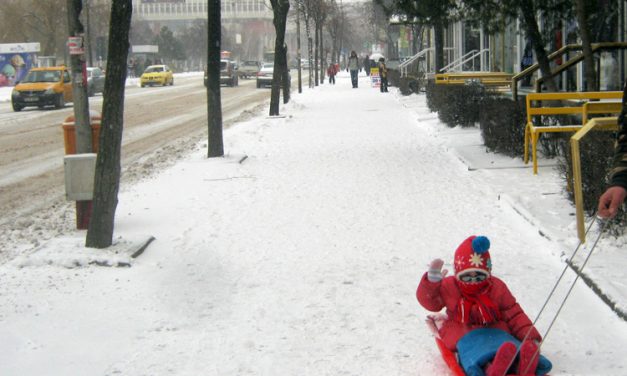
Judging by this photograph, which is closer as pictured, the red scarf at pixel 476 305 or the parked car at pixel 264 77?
the red scarf at pixel 476 305

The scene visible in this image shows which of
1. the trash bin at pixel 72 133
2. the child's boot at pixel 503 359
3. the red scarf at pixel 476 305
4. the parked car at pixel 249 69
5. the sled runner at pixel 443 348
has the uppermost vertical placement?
the parked car at pixel 249 69

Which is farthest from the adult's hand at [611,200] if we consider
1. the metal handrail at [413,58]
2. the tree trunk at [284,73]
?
the metal handrail at [413,58]

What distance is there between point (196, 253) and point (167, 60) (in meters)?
95.3

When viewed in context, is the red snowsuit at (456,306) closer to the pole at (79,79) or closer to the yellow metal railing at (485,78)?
the pole at (79,79)

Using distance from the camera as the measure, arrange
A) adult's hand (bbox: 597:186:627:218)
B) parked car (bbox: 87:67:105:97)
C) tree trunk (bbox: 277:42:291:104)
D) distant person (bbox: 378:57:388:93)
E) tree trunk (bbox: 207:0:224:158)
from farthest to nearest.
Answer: parked car (bbox: 87:67:105:97) < distant person (bbox: 378:57:388:93) < tree trunk (bbox: 277:42:291:104) < tree trunk (bbox: 207:0:224:158) < adult's hand (bbox: 597:186:627:218)

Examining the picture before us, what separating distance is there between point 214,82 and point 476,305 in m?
10.6

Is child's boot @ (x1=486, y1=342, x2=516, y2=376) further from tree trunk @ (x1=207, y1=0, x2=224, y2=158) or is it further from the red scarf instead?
tree trunk @ (x1=207, y1=0, x2=224, y2=158)

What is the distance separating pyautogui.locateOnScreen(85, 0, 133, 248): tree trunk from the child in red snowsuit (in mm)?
3718

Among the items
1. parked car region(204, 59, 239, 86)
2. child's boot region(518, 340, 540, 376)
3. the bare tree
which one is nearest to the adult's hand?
child's boot region(518, 340, 540, 376)

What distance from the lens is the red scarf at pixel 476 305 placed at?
4.87 meters

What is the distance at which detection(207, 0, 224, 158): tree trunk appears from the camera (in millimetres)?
14945

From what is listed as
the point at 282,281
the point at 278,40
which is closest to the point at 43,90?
the point at 278,40

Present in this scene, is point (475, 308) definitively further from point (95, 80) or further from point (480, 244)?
point (95, 80)

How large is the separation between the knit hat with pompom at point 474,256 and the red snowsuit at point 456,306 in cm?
14
